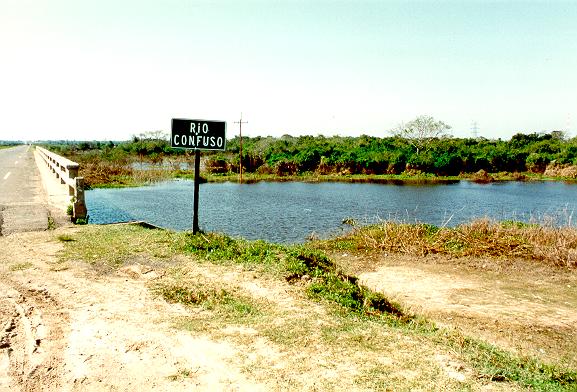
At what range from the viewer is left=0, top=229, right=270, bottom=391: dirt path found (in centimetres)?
404

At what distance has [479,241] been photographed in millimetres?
12523

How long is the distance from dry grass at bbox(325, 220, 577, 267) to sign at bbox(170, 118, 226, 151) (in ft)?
18.9

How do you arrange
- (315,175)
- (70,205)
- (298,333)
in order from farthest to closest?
(315,175), (70,205), (298,333)

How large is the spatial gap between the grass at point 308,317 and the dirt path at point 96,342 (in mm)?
341

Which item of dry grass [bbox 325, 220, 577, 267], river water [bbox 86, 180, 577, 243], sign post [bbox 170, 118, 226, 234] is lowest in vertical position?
river water [bbox 86, 180, 577, 243]

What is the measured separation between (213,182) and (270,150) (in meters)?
17.7

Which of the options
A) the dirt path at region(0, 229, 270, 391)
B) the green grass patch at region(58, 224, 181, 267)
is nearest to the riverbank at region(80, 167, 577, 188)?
the green grass patch at region(58, 224, 181, 267)

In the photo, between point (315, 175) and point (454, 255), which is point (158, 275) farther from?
point (315, 175)

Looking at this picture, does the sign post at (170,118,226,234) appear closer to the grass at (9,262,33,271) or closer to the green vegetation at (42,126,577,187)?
the grass at (9,262,33,271)

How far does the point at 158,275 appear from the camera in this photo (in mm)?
7051

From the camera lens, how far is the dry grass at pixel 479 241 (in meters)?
11.6

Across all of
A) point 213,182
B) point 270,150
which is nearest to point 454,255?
point 213,182

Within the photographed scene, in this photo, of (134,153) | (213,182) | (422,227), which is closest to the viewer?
(422,227)

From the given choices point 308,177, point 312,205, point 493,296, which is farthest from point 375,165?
point 493,296
